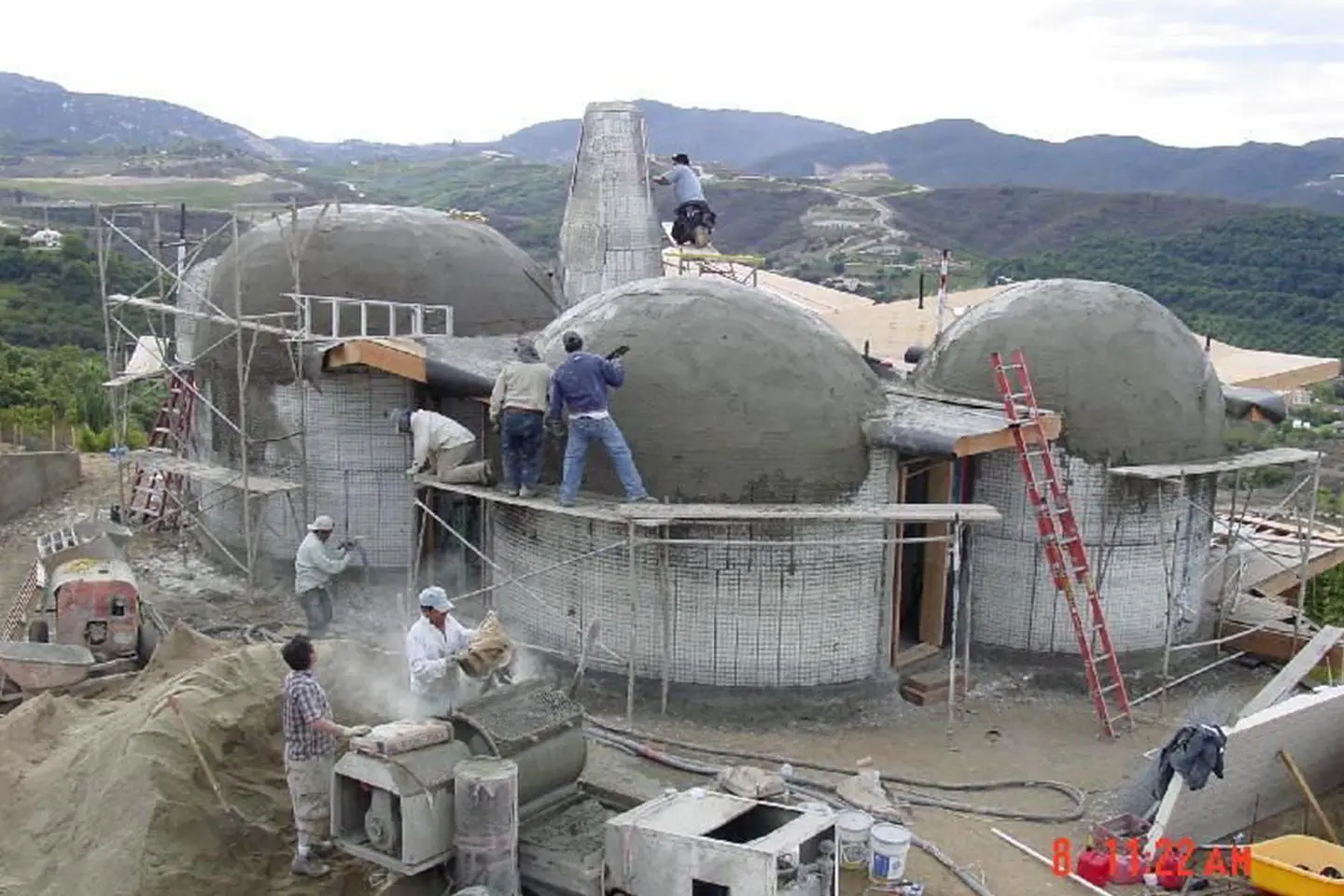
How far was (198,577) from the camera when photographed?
19156 mm

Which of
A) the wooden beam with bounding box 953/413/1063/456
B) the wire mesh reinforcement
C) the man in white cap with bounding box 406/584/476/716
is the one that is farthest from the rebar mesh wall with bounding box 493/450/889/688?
the man in white cap with bounding box 406/584/476/716

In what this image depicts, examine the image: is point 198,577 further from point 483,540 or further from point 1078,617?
point 1078,617

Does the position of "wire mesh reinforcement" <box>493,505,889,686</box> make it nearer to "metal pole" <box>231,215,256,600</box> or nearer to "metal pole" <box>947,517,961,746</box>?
"metal pole" <box>947,517,961,746</box>

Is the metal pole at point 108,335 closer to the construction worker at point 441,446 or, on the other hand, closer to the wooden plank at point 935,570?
the construction worker at point 441,446

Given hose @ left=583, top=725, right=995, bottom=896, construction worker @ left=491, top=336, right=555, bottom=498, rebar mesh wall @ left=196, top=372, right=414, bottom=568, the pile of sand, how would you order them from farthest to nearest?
rebar mesh wall @ left=196, top=372, right=414, bottom=568
construction worker @ left=491, top=336, right=555, bottom=498
hose @ left=583, top=725, right=995, bottom=896
the pile of sand

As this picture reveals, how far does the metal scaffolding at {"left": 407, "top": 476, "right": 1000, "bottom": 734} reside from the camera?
1326 centimetres

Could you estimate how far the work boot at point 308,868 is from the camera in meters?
10.5

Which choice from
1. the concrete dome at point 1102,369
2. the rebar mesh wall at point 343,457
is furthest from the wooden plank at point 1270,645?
the rebar mesh wall at point 343,457

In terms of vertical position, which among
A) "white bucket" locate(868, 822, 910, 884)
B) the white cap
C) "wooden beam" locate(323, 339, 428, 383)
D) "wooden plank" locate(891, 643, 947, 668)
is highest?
"wooden beam" locate(323, 339, 428, 383)

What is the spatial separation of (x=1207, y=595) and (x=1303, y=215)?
78666mm

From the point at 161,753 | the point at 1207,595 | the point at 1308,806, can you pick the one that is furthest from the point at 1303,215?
the point at 161,753

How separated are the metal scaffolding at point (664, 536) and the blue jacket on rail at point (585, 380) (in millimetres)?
1078

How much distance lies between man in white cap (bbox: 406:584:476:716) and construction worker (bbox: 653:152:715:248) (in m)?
12.0

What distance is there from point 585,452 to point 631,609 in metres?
1.82
